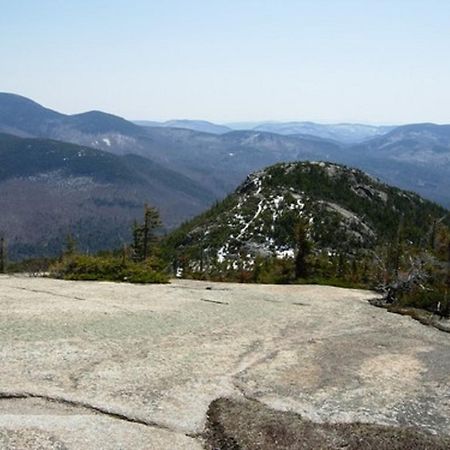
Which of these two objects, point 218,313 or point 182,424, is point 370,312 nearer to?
point 218,313

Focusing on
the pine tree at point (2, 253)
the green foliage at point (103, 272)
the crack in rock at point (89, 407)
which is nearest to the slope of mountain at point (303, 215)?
the pine tree at point (2, 253)

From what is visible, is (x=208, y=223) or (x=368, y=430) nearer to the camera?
(x=368, y=430)

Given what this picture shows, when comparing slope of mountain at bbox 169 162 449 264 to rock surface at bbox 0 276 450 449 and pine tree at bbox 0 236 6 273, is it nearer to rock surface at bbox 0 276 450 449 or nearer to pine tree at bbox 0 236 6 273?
pine tree at bbox 0 236 6 273

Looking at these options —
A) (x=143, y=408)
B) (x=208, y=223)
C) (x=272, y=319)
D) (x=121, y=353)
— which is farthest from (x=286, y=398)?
(x=208, y=223)

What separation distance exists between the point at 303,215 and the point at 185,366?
13700cm

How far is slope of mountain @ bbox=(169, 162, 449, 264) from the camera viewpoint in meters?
145

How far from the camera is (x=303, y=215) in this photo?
156m

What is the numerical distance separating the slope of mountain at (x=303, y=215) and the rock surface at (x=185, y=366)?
94.8 metres

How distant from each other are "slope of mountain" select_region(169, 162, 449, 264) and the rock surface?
3734 inches

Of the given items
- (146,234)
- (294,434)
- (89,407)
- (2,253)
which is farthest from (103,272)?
(2,253)

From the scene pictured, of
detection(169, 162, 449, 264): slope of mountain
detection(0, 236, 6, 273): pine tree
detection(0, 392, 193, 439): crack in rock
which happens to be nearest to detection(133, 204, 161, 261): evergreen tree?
detection(0, 236, 6, 273): pine tree

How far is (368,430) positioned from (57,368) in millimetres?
10309

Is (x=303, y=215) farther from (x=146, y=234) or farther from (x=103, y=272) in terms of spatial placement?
(x=103, y=272)

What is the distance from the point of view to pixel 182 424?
16641mm
